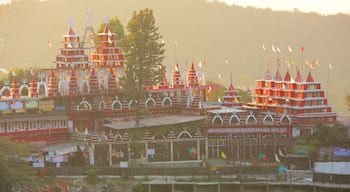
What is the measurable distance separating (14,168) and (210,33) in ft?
304

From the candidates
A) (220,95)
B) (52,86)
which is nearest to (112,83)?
(52,86)

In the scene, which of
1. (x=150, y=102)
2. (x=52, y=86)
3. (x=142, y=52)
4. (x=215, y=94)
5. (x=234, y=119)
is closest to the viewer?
(x=234, y=119)

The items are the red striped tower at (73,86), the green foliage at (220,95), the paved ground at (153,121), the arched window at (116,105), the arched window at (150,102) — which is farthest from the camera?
the green foliage at (220,95)

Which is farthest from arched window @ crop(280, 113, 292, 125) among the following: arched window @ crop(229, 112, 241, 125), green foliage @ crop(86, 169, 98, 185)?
green foliage @ crop(86, 169, 98, 185)

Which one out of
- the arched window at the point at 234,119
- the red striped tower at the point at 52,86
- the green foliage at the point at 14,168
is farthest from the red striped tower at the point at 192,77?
the green foliage at the point at 14,168

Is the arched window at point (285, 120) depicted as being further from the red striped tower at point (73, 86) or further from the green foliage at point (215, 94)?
the green foliage at point (215, 94)

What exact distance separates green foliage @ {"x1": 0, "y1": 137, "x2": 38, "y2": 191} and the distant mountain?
67.5 m

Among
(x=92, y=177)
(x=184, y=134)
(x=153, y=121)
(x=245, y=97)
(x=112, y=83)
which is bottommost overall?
(x=92, y=177)

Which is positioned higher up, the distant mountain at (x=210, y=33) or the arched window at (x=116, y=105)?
the distant mountain at (x=210, y=33)

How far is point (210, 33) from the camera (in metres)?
136

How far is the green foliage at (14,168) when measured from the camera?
4362 cm

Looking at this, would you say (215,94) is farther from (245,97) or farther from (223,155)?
(223,155)

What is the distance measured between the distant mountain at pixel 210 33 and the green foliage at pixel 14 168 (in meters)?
67.5

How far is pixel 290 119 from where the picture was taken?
53.1 m
